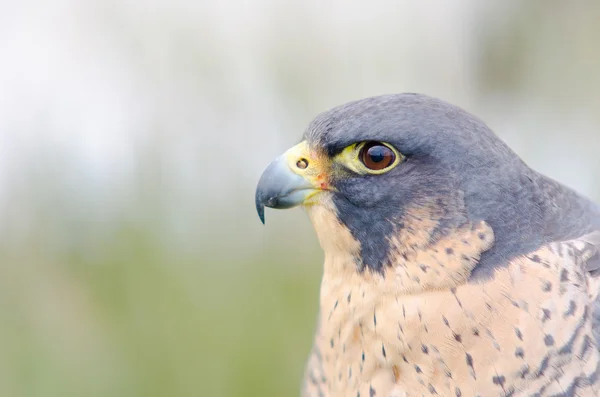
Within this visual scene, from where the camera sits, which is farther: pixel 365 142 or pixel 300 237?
pixel 300 237

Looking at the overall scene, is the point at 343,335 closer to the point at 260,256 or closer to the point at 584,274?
the point at 584,274

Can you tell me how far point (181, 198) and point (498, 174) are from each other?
2.38 m

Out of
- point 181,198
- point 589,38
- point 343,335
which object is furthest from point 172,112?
point 589,38

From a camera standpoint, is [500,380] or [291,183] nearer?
[500,380]

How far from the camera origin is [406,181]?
1.91 m

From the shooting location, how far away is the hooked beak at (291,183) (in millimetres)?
2002

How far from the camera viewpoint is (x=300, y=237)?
413cm

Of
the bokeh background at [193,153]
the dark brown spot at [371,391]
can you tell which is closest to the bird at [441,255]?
the dark brown spot at [371,391]

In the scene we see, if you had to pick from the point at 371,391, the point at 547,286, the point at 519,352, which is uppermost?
the point at 547,286

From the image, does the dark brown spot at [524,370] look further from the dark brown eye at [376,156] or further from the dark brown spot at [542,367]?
the dark brown eye at [376,156]

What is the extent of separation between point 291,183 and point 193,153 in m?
2.16

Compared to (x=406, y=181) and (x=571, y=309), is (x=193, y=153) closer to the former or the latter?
(x=406, y=181)

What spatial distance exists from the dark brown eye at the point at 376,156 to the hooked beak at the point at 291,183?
0.15 metres

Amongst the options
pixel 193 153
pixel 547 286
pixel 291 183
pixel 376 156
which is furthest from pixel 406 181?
pixel 193 153
